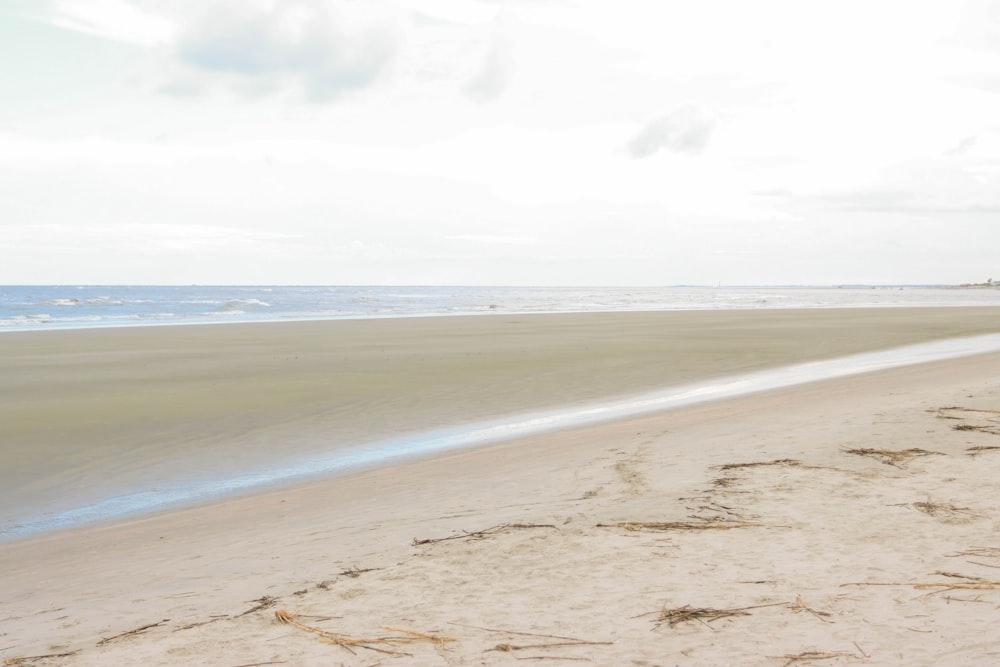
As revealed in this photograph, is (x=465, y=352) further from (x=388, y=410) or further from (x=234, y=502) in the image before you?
(x=234, y=502)

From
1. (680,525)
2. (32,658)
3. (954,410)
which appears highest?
(954,410)

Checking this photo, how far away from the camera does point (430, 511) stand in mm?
6609

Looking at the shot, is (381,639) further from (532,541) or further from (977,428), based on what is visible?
(977,428)

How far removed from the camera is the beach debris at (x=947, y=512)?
5.46m

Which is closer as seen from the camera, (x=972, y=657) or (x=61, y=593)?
(x=972, y=657)

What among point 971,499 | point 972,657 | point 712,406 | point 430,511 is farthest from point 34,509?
point 712,406

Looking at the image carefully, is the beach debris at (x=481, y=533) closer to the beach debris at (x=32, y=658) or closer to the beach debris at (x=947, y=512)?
the beach debris at (x=32, y=658)

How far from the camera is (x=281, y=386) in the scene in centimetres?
1484

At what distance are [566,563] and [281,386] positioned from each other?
1093cm

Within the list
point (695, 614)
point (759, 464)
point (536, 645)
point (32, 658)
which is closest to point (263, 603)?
point (32, 658)

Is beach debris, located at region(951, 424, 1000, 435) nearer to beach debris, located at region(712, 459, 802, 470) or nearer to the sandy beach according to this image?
the sandy beach

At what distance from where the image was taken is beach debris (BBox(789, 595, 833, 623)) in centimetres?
391

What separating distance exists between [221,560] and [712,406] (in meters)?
8.72

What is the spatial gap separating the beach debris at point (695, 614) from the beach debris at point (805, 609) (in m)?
0.08
